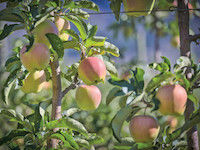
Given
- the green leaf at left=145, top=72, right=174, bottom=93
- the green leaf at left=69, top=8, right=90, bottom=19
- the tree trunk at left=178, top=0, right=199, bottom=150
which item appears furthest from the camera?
the green leaf at left=69, top=8, right=90, bottom=19

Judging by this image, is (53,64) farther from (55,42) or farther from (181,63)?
(181,63)

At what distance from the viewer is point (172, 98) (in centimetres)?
71

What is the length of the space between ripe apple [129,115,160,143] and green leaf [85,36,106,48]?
0.25m

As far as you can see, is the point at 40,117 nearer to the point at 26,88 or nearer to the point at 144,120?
the point at 26,88

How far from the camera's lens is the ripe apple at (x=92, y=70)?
0.82 m

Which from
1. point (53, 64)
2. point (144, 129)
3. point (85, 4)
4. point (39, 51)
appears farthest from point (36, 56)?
point (144, 129)

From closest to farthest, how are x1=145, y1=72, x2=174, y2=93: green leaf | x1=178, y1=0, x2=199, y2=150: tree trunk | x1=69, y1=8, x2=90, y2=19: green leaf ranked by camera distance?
x1=145, y1=72, x2=174, y2=93: green leaf < x1=178, y1=0, x2=199, y2=150: tree trunk < x1=69, y1=8, x2=90, y2=19: green leaf

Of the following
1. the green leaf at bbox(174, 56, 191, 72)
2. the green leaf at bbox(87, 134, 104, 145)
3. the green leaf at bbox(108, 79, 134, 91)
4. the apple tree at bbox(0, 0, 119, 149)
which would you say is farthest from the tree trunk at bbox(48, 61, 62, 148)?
the green leaf at bbox(174, 56, 191, 72)

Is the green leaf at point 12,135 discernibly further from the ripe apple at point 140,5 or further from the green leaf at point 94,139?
the ripe apple at point 140,5

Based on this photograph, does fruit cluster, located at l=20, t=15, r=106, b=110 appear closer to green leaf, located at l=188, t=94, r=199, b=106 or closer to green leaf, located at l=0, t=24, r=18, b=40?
green leaf, located at l=0, t=24, r=18, b=40

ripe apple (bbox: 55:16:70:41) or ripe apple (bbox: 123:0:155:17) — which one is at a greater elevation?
ripe apple (bbox: 123:0:155:17)

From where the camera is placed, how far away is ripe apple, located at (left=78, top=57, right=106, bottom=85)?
2.69ft

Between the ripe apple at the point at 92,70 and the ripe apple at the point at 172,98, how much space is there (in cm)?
18

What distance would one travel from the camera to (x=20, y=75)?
3.06 ft
